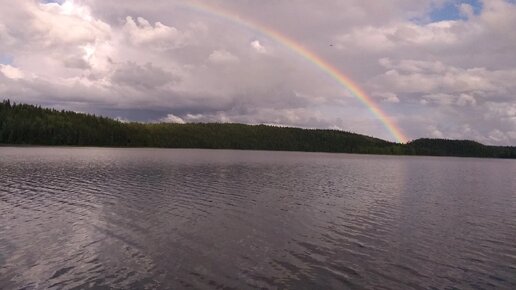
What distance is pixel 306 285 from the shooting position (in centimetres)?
2048

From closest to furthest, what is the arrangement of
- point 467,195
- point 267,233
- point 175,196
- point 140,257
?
point 140,257 → point 267,233 → point 175,196 → point 467,195

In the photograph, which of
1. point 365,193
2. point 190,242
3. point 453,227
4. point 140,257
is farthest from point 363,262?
point 365,193

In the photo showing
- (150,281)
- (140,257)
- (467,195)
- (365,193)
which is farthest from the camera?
(467,195)

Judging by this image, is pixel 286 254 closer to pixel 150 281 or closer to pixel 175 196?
pixel 150 281

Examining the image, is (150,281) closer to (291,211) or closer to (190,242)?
(190,242)

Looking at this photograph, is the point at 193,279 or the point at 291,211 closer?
the point at 193,279

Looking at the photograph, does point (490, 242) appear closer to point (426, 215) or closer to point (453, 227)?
point (453, 227)

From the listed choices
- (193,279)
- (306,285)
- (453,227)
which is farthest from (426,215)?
(193,279)

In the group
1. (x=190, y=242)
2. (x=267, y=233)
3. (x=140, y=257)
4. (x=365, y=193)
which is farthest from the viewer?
(x=365, y=193)

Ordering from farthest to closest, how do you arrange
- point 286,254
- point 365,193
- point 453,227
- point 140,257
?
point 365,193 → point 453,227 → point 286,254 → point 140,257

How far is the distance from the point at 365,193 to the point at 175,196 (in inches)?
1137

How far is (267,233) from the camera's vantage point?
31641 mm

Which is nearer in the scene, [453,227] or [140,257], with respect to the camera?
[140,257]

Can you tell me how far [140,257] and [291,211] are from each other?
21.2 metres
